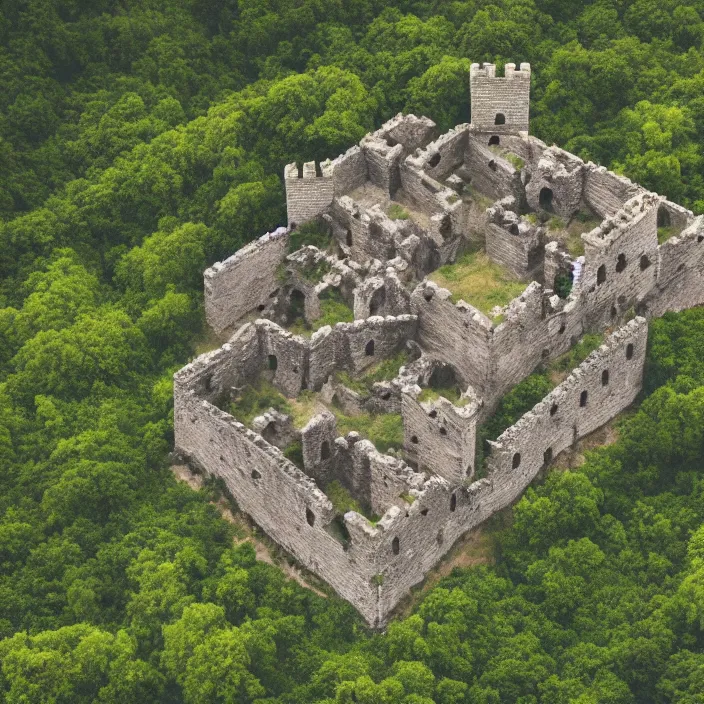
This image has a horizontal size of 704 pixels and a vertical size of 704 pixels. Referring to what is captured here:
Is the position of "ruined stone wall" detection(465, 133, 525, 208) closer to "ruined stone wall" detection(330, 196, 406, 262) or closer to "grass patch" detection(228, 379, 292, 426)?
"ruined stone wall" detection(330, 196, 406, 262)

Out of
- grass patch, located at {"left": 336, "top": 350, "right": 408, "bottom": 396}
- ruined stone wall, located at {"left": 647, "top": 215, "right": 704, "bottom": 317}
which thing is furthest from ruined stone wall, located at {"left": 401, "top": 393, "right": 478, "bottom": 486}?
ruined stone wall, located at {"left": 647, "top": 215, "right": 704, "bottom": 317}

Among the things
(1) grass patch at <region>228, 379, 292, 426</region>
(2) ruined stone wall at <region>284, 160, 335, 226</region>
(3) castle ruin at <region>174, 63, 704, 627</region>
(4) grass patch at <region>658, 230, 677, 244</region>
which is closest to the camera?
(3) castle ruin at <region>174, 63, 704, 627</region>

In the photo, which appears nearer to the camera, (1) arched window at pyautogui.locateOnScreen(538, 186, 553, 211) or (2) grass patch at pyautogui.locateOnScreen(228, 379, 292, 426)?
(2) grass patch at pyautogui.locateOnScreen(228, 379, 292, 426)

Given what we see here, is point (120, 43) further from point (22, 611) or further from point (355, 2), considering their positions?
point (22, 611)

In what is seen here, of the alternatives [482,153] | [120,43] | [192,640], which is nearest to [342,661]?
[192,640]

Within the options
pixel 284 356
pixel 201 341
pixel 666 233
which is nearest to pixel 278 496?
pixel 284 356

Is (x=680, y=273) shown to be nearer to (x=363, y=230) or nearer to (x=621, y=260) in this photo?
(x=621, y=260)
